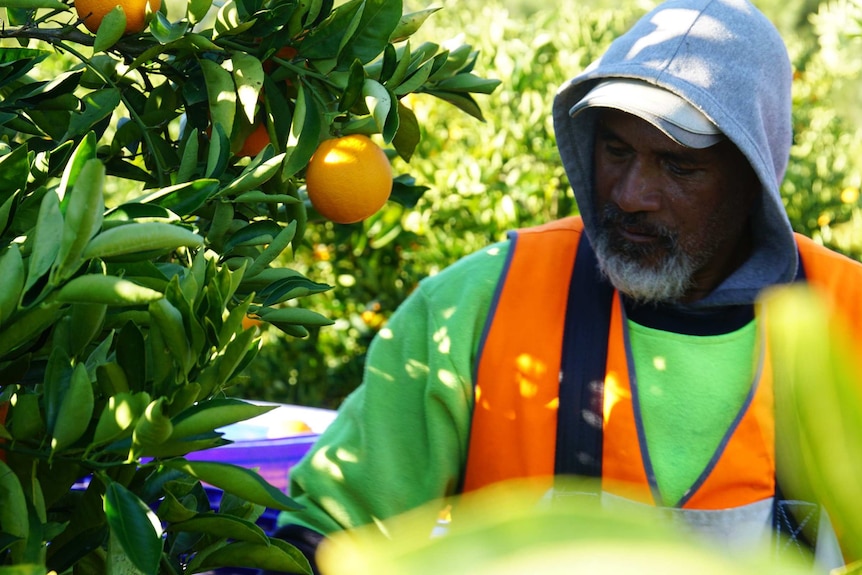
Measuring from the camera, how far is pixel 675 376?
Result: 1.77 metres

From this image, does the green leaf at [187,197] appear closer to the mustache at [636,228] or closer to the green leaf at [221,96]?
the green leaf at [221,96]

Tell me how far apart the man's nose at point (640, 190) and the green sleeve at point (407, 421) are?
0.27 m

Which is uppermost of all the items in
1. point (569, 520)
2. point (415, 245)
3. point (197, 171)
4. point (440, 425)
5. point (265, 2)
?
point (569, 520)

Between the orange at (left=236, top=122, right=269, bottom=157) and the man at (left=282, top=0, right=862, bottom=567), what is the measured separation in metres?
0.66

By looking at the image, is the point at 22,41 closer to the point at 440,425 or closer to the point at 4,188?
the point at 4,188

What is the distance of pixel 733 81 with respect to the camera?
1.77 meters

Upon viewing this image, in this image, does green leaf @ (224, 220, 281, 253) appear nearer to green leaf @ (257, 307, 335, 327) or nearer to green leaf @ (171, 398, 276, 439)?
green leaf @ (257, 307, 335, 327)

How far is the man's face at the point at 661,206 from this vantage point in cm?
179

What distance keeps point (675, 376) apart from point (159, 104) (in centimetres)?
105

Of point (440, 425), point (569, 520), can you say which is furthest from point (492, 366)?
point (569, 520)

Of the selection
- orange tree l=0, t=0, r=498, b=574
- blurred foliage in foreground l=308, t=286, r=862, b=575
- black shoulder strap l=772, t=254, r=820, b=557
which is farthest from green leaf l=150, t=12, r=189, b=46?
black shoulder strap l=772, t=254, r=820, b=557

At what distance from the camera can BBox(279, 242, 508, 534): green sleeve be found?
1699 millimetres

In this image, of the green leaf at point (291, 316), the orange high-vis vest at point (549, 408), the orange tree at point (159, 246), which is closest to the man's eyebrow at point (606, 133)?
the orange high-vis vest at point (549, 408)

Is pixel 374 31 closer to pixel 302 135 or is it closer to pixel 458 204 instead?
pixel 302 135
